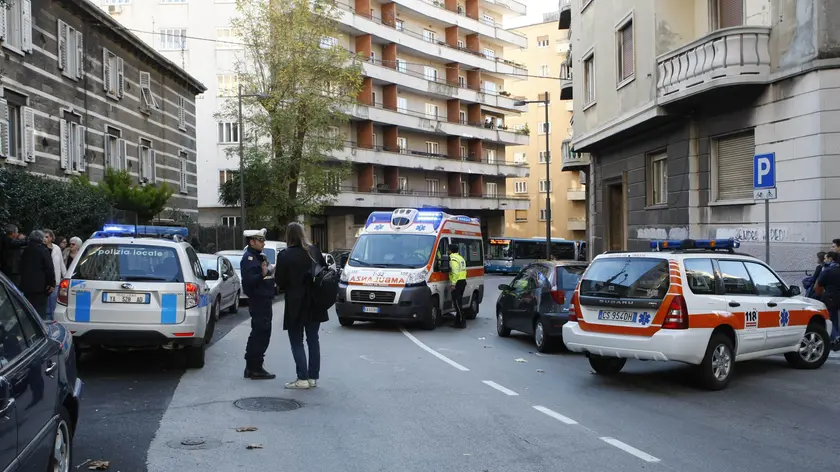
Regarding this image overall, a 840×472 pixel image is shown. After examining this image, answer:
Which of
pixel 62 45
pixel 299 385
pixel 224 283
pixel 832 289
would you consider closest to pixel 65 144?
pixel 62 45

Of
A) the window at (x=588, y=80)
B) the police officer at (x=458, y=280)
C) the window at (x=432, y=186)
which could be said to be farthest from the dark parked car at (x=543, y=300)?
the window at (x=432, y=186)

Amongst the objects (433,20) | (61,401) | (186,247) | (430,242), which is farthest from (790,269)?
(433,20)

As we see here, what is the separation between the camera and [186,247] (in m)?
11.0

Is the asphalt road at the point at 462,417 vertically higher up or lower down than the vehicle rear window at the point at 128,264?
lower down

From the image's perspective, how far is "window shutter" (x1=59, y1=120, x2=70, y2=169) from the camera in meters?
24.7

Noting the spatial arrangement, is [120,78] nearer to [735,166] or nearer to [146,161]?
[146,161]

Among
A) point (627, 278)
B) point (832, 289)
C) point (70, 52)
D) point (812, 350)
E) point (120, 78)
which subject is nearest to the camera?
point (627, 278)

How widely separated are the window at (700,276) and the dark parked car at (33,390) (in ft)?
22.5

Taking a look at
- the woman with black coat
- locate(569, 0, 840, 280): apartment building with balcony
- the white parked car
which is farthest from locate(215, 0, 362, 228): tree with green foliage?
the woman with black coat

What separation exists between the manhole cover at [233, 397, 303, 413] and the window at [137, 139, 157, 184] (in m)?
25.9

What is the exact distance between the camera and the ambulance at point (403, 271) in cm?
1652

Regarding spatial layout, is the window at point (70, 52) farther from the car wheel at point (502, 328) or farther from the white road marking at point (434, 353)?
the car wheel at point (502, 328)

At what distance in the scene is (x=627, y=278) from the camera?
9.92 m

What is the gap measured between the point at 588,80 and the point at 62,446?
907 inches
